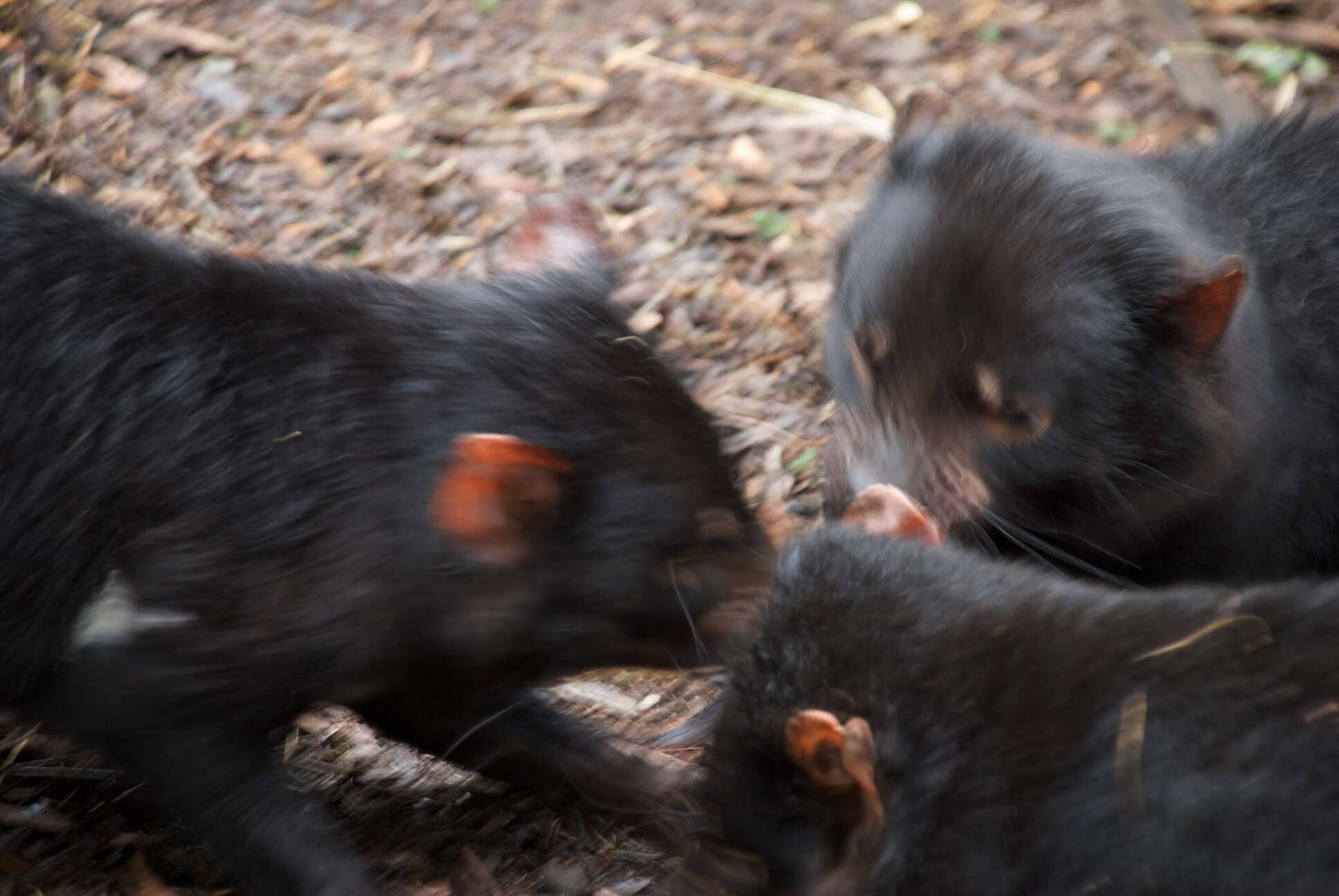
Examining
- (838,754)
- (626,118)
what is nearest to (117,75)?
(626,118)

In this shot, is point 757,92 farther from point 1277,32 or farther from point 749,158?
point 1277,32

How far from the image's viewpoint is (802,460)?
15.3 ft

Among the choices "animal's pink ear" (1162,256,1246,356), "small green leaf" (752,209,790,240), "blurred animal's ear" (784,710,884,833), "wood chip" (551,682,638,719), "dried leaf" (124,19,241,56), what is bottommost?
"wood chip" (551,682,638,719)

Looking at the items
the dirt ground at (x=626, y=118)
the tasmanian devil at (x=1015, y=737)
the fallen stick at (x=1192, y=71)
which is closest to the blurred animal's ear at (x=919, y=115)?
the dirt ground at (x=626, y=118)

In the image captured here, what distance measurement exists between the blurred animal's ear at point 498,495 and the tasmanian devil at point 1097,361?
923 millimetres

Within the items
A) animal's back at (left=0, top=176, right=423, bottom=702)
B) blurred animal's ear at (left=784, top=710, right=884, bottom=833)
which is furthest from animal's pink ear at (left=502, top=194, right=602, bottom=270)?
blurred animal's ear at (left=784, top=710, right=884, bottom=833)

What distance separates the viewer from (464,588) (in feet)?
10.3

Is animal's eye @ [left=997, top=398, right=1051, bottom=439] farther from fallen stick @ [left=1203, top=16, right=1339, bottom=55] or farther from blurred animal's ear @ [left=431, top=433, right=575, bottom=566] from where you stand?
fallen stick @ [left=1203, top=16, right=1339, bottom=55]

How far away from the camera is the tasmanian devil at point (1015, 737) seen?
2.23 m

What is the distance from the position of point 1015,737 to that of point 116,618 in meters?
1.72

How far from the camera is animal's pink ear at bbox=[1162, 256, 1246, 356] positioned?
11.0 ft

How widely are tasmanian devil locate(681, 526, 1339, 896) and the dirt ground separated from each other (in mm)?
1493

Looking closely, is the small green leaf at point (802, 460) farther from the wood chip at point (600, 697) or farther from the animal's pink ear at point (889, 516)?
the animal's pink ear at point (889, 516)

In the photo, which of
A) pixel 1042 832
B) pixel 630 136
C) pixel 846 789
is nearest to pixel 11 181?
pixel 846 789
